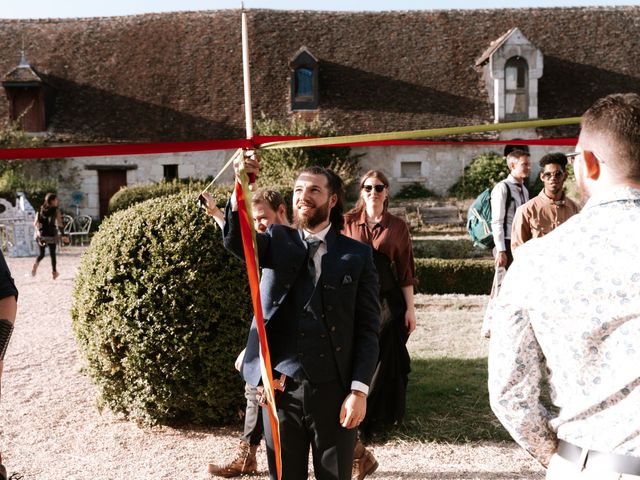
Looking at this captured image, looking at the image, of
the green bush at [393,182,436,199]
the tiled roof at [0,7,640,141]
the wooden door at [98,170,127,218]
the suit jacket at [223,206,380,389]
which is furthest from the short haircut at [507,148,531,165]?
the wooden door at [98,170,127,218]

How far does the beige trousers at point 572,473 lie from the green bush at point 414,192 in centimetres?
2198

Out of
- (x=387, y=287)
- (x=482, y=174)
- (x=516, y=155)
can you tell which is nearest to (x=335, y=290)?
(x=387, y=287)

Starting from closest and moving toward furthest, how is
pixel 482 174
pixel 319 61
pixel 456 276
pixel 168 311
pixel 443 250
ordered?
pixel 168 311 → pixel 456 276 → pixel 443 250 → pixel 482 174 → pixel 319 61

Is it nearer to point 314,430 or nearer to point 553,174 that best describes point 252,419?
point 314,430

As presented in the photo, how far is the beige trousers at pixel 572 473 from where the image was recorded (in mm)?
1665

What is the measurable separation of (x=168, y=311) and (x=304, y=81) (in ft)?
67.5

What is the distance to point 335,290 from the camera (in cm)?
306

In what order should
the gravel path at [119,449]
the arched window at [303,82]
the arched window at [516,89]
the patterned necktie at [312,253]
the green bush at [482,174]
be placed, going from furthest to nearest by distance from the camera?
the arched window at [303,82], the arched window at [516,89], the green bush at [482,174], the gravel path at [119,449], the patterned necktie at [312,253]

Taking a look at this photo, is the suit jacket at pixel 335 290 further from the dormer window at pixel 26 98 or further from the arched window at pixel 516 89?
the dormer window at pixel 26 98

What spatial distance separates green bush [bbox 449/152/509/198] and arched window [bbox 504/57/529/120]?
1.81 m

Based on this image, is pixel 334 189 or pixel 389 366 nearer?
pixel 334 189

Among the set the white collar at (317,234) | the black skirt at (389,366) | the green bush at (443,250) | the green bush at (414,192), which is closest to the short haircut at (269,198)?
the black skirt at (389,366)

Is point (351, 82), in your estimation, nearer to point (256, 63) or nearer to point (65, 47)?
point (256, 63)

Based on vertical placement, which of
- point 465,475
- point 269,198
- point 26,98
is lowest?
point 465,475
